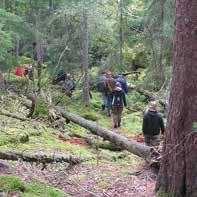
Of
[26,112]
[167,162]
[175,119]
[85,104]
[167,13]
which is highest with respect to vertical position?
[167,13]

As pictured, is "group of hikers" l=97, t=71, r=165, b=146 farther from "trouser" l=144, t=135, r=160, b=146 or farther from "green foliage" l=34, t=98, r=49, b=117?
"green foliage" l=34, t=98, r=49, b=117

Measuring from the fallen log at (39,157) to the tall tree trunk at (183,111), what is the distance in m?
2.56

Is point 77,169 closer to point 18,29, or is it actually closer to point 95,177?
point 95,177

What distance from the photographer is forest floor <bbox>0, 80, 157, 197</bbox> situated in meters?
9.14

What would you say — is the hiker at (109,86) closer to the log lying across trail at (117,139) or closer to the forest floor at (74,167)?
the log lying across trail at (117,139)

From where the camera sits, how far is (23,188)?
743 cm

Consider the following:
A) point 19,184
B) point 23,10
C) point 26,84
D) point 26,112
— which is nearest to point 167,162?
point 19,184

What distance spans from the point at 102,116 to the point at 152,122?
894 centimetres

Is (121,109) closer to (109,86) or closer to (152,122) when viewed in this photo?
(109,86)

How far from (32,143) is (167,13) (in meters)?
7.00

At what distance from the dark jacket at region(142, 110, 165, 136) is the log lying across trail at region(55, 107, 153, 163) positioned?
Result: 720 millimetres

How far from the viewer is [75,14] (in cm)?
2484

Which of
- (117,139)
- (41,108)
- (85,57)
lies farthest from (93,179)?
(85,57)

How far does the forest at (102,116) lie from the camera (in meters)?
8.22
